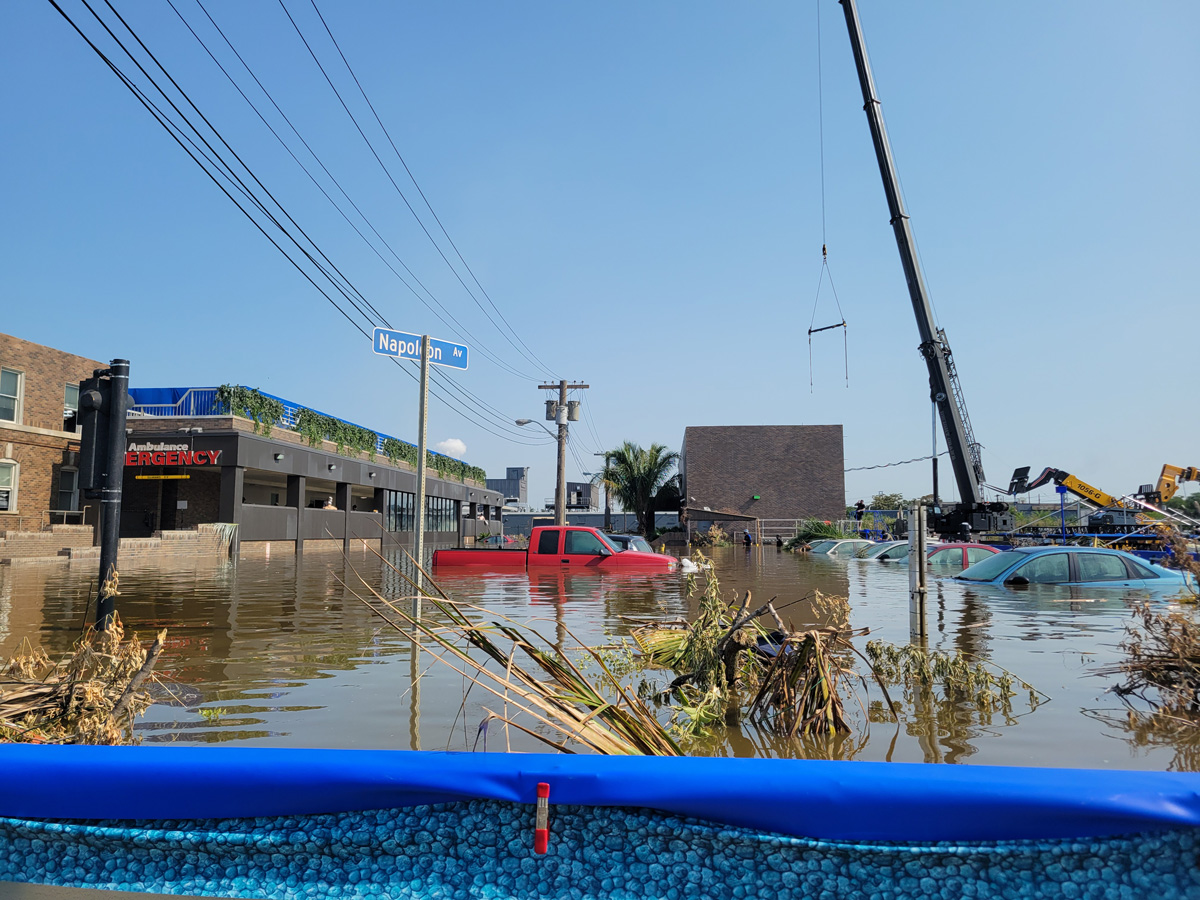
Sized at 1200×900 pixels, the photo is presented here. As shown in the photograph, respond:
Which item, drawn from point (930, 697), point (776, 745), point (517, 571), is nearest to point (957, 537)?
point (517, 571)

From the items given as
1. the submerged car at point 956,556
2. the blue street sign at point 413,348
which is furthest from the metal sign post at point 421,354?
the submerged car at point 956,556

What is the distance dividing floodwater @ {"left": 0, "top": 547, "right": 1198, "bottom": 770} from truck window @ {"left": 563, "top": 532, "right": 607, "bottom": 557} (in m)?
0.99

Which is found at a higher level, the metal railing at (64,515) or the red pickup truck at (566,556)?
the metal railing at (64,515)

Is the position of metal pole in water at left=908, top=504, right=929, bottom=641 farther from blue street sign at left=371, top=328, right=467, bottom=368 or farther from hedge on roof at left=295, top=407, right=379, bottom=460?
hedge on roof at left=295, top=407, right=379, bottom=460

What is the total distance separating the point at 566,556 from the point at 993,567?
8.67 m

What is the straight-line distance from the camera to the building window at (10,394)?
1003 inches

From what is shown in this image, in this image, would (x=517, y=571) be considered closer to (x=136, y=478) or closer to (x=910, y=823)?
(x=910, y=823)

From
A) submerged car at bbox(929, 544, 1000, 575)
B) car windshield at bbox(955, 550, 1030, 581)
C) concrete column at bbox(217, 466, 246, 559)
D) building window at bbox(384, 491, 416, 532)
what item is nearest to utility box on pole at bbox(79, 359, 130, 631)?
car windshield at bbox(955, 550, 1030, 581)

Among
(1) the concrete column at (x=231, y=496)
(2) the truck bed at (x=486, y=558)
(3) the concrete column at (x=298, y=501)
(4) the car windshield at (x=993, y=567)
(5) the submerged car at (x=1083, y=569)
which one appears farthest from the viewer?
(3) the concrete column at (x=298, y=501)

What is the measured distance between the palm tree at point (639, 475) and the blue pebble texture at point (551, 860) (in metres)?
54.5

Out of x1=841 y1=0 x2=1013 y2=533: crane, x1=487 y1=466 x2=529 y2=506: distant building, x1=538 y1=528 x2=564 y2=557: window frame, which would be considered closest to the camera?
x1=538 y1=528 x2=564 y2=557: window frame

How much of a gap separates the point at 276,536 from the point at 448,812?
31435 mm

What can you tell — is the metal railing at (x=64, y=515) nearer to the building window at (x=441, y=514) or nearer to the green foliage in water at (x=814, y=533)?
the building window at (x=441, y=514)

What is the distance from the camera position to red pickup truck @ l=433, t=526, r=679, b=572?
1730 centimetres
